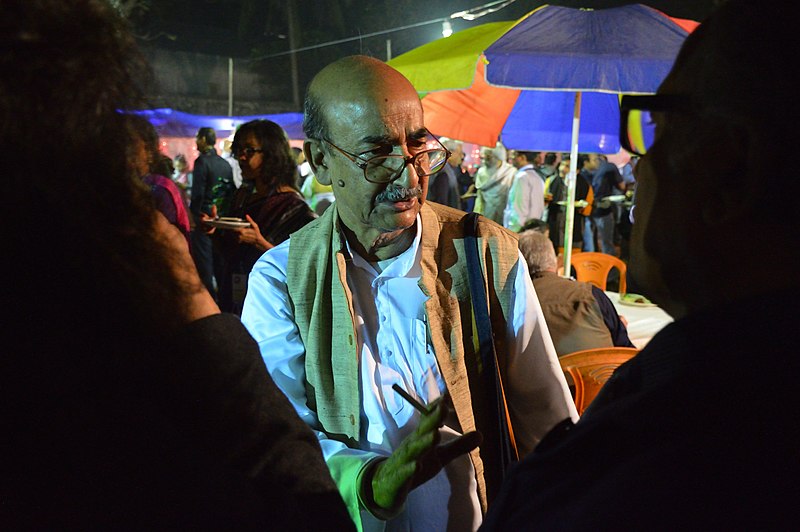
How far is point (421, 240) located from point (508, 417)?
0.56m

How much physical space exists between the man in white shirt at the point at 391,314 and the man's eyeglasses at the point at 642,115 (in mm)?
Result: 768

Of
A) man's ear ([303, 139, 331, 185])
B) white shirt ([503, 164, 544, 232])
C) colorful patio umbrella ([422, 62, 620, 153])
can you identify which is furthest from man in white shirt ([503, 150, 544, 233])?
man's ear ([303, 139, 331, 185])

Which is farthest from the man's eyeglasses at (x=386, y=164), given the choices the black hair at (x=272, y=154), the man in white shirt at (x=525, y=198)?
the man in white shirt at (x=525, y=198)

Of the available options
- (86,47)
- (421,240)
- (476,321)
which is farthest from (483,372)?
(86,47)

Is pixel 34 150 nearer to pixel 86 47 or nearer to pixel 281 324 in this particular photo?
pixel 86 47

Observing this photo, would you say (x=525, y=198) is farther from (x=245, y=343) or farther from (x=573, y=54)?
(x=245, y=343)

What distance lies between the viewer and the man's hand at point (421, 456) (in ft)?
3.78

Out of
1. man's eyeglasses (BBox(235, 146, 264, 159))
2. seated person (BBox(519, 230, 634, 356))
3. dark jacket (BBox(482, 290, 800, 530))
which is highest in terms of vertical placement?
man's eyeglasses (BBox(235, 146, 264, 159))

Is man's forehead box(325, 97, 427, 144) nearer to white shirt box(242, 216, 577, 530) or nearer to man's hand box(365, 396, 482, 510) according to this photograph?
white shirt box(242, 216, 577, 530)

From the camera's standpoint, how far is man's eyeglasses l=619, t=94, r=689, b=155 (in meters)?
0.90

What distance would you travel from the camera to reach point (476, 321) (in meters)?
1.72

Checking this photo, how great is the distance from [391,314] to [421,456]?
2.15 ft

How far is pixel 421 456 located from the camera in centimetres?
118

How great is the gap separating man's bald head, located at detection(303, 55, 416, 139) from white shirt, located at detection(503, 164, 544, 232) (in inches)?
302
